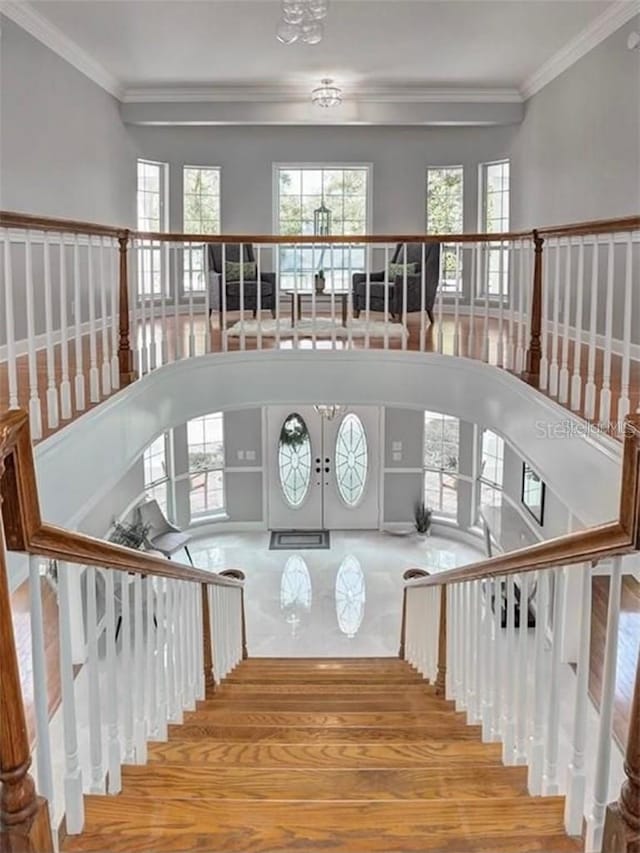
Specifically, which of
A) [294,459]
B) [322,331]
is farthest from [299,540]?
[322,331]

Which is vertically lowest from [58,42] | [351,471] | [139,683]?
[351,471]

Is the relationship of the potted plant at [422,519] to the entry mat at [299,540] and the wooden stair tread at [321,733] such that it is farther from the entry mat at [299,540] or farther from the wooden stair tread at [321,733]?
the wooden stair tread at [321,733]

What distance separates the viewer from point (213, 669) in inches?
→ 174

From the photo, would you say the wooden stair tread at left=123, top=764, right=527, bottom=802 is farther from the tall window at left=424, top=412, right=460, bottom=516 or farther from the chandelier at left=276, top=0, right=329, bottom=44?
the tall window at left=424, top=412, right=460, bottom=516

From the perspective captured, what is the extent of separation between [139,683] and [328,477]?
8.84 meters

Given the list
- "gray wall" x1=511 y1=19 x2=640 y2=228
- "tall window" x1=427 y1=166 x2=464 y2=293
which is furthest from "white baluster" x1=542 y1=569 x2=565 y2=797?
"tall window" x1=427 y1=166 x2=464 y2=293

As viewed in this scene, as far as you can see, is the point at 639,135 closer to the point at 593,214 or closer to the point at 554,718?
the point at 593,214

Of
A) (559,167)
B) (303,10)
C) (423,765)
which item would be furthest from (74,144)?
(423,765)

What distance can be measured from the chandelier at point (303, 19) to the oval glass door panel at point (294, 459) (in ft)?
22.2

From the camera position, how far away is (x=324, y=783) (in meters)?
2.11

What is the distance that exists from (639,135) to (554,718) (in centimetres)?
520

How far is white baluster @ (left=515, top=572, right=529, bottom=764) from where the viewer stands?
2.21 metres

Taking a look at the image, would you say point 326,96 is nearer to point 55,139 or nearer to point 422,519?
point 55,139

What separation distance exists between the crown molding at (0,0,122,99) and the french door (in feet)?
16.8
